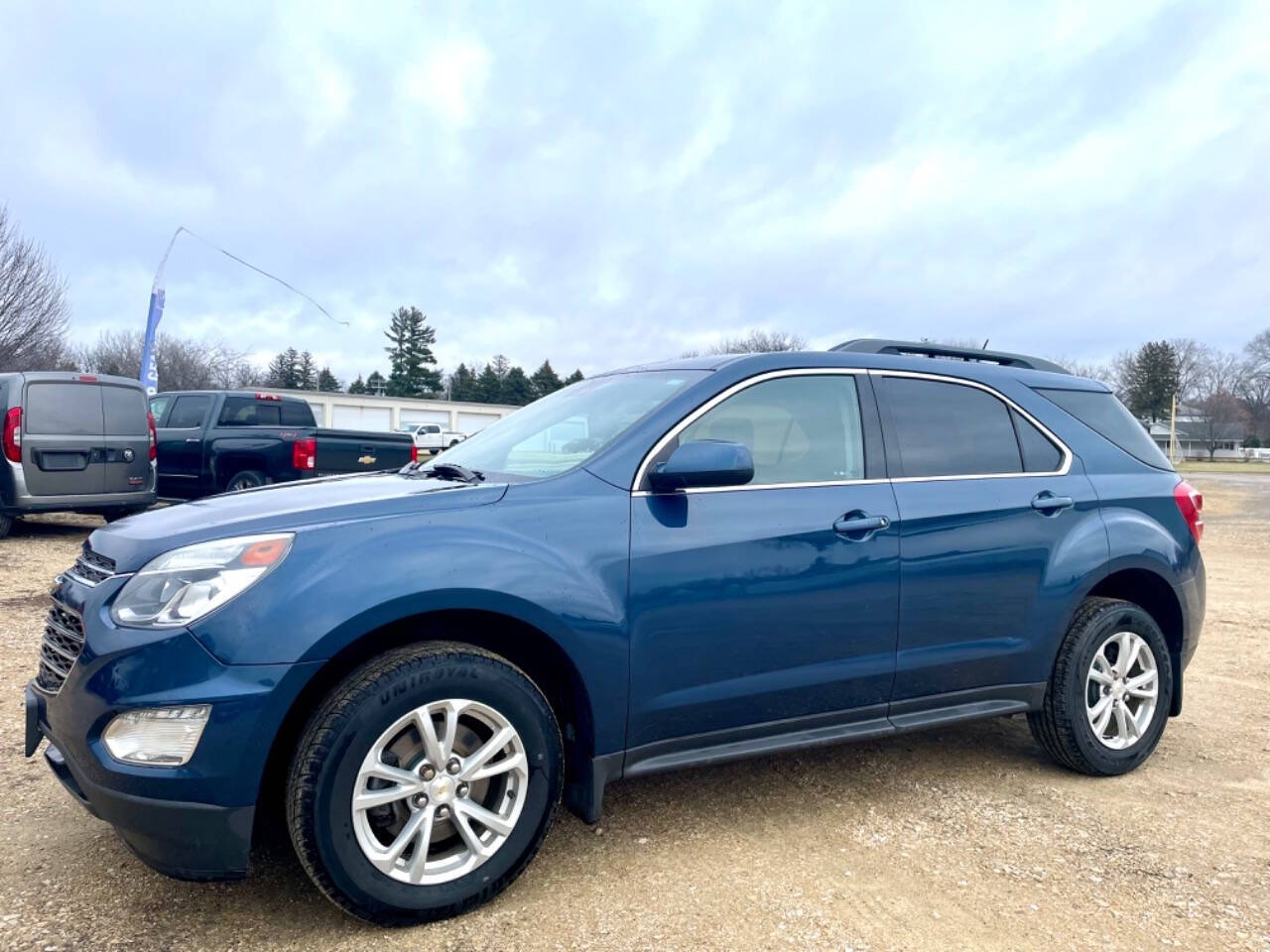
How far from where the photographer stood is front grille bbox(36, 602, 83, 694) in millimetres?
2588

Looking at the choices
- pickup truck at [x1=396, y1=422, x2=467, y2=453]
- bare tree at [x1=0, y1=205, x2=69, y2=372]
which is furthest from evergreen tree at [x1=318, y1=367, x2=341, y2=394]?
bare tree at [x1=0, y1=205, x2=69, y2=372]

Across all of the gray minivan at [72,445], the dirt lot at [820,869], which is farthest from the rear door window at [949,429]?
the gray minivan at [72,445]

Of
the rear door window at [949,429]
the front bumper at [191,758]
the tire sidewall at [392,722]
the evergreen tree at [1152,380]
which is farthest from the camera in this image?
the evergreen tree at [1152,380]

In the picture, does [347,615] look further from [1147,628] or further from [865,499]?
[1147,628]

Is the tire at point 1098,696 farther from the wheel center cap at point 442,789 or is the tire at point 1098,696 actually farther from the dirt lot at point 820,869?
the wheel center cap at point 442,789

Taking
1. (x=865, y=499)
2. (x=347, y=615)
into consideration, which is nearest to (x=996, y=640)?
(x=865, y=499)

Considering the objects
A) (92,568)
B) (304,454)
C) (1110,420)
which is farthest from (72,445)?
(1110,420)

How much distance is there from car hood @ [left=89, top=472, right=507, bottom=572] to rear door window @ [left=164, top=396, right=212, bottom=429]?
9.69 meters

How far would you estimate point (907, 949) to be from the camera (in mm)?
2561

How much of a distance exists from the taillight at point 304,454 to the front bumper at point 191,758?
927 centimetres

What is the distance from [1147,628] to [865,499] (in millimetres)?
1667

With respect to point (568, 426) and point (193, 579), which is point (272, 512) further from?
point (568, 426)

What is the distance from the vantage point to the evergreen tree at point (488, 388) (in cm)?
6956

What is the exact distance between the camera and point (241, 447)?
37.7ft
